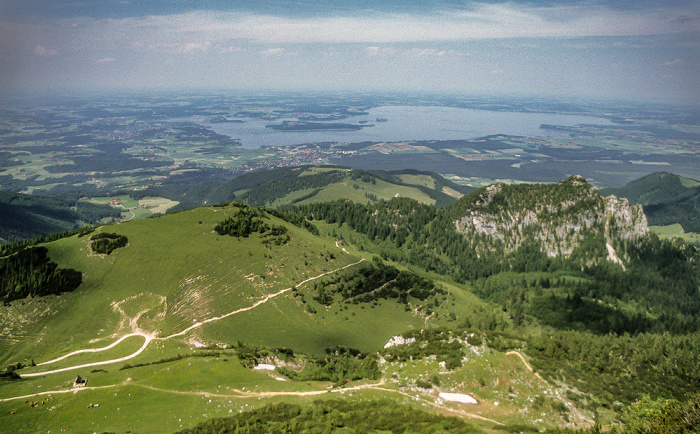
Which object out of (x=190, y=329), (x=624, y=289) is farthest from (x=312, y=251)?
(x=624, y=289)

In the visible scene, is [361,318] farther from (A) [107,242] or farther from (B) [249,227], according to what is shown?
(A) [107,242]

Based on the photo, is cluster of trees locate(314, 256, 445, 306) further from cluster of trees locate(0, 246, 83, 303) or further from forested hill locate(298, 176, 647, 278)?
Answer: cluster of trees locate(0, 246, 83, 303)

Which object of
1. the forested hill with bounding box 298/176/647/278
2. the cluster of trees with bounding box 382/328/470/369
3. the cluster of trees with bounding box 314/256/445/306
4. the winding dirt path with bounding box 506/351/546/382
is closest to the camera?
the winding dirt path with bounding box 506/351/546/382

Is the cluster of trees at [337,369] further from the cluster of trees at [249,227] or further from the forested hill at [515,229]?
the forested hill at [515,229]

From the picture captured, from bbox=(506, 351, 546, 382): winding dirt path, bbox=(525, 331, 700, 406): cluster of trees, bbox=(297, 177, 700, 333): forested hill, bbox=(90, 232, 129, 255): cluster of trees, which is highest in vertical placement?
bbox=(90, 232, 129, 255): cluster of trees

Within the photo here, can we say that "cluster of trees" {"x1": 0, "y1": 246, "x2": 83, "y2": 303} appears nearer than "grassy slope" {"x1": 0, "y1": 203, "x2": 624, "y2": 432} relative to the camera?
No

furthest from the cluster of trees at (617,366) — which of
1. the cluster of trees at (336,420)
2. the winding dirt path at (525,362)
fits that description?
the cluster of trees at (336,420)

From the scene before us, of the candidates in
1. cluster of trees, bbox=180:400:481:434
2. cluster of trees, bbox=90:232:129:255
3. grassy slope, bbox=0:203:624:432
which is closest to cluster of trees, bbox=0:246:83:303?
grassy slope, bbox=0:203:624:432

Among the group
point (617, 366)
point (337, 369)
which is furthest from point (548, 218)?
point (337, 369)
